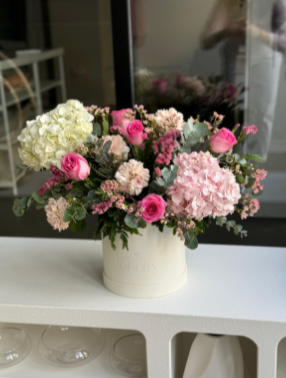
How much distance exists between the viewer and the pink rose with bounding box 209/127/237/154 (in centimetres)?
91

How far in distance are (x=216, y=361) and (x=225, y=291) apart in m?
0.16

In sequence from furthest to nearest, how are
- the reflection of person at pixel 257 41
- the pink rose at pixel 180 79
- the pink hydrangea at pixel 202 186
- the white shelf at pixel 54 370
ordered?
the pink rose at pixel 180 79, the reflection of person at pixel 257 41, the white shelf at pixel 54 370, the pink hydrangea at pixel 202 186

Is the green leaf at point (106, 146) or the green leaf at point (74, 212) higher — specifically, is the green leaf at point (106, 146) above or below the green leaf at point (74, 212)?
above

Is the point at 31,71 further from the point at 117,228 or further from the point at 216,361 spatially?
the point at 216,361

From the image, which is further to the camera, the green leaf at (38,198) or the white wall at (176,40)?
the white wall at (176,40)

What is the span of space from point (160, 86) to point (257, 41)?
0.39m

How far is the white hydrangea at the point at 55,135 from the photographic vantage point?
3.00 ft

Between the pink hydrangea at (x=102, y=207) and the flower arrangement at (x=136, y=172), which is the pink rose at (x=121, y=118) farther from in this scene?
the pink hydrangea at (x=102, y=207)

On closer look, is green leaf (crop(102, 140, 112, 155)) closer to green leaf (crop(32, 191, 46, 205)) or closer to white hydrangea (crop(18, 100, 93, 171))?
white hydrangea (crop(18, 100, 93, 171))

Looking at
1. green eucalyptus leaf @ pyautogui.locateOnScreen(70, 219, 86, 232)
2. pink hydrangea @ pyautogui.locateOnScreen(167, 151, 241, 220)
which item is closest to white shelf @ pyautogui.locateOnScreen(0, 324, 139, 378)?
green eucalyptus leaf @ pyautogui.locateOnScreen(70, 219, 86, 232)

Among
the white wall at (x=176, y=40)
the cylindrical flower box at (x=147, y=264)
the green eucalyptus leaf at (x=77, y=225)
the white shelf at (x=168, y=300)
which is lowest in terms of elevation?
the white shelf at (x=168, y=300)

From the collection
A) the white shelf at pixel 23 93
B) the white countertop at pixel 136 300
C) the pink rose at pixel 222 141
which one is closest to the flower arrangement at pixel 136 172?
the pink rose at pixel 222 141

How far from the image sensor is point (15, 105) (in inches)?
79.5

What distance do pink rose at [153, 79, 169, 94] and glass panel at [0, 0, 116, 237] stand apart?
0.61 ft
